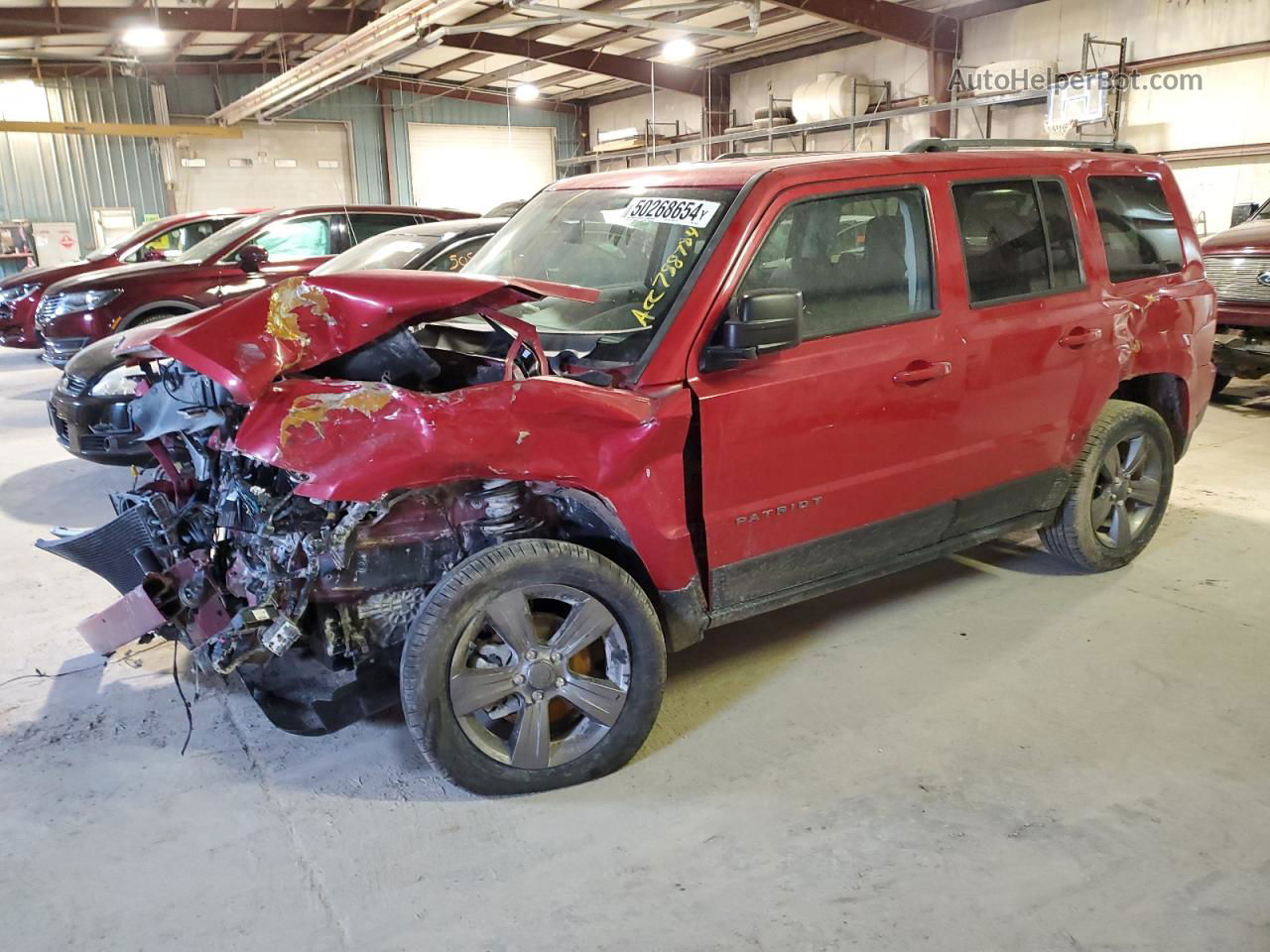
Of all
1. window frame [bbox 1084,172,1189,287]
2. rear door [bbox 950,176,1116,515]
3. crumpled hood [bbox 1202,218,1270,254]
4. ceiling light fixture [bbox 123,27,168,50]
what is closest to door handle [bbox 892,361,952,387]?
rear door [bbox 950,176,1116,515]

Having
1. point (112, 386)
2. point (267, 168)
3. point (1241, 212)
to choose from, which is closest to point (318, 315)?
point (112, 386)

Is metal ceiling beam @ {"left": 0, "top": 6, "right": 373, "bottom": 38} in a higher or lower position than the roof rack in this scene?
higher

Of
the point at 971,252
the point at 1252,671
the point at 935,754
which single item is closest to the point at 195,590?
the point at 935,754

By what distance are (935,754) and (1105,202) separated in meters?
2.44

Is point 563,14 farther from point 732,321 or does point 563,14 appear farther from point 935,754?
point 935,754

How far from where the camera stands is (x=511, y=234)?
12.6 feet

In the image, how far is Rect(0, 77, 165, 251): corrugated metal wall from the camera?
1595 cm

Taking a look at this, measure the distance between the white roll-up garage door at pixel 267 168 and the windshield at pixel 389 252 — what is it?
1147cm

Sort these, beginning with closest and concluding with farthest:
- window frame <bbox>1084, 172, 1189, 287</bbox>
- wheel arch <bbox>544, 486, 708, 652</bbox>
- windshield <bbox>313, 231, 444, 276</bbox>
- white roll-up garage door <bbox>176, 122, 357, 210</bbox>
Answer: wheel arch <bbox>544, 486, 708, 652</bbox> → window frame <bbox>1084, 172, 1189, 287</bbox> → windshield <bbox>313, 231, 444, 276</bbox> → white roll-up garage door <bbox>176, 122, 357, 210</bbox>

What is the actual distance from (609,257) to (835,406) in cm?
96

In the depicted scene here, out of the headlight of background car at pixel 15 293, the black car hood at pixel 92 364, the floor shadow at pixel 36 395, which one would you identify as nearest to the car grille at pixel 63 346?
the floor shadow at pixel 36 395

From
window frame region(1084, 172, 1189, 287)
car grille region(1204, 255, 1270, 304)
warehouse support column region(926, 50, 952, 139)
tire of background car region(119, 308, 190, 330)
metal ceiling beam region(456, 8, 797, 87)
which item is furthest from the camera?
metal ceiling beam region(456, 8, 797, 87)

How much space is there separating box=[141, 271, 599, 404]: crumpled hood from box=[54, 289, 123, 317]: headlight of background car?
21.2 ft

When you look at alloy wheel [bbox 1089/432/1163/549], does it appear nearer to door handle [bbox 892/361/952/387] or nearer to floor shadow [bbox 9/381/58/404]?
door handle [bbox 892/361/952/387]
